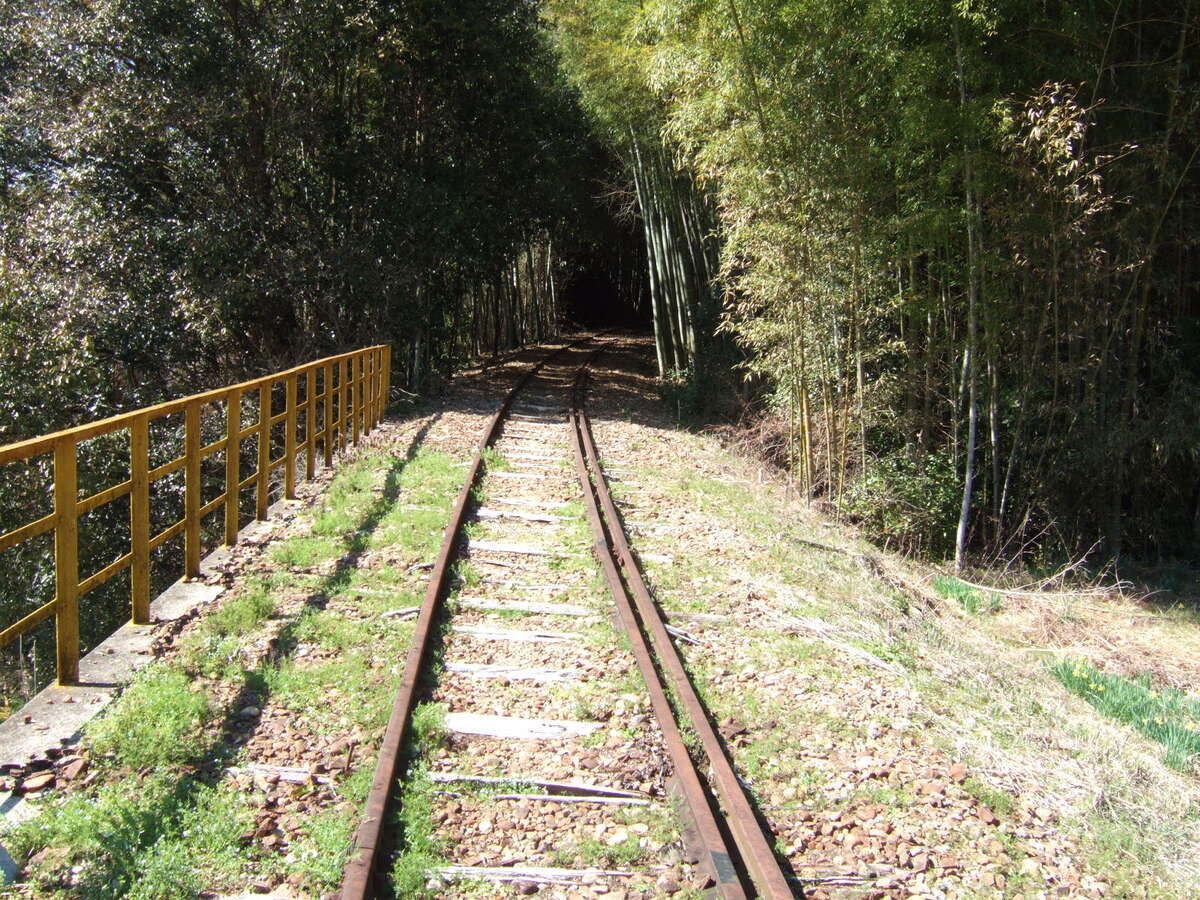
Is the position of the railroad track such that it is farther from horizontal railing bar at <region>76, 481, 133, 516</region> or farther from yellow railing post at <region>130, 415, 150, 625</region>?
horizontal railing bar at <region>76, 481, 133, 516</region>

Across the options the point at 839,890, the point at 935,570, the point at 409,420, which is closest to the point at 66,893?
the point at 839,890

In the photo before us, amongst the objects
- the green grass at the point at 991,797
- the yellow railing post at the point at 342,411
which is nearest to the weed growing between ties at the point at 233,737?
the green grass at the point at 991,797

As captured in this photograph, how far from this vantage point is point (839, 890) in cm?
294

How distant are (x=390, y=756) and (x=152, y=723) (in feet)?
3.31

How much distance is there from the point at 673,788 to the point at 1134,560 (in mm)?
8683

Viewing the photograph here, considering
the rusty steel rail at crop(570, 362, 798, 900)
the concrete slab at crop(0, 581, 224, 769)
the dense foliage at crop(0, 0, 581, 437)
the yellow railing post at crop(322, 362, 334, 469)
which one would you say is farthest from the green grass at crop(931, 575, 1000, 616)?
the dense foliage at crop(0, 0, 581, 437)

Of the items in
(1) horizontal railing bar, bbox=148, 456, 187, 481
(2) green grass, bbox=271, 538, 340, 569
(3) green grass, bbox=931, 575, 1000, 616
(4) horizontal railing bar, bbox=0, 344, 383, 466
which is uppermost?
(4) horizontal railing bar, bbox=0, 344, 383, 466

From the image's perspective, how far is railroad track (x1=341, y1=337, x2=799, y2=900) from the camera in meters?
2.92

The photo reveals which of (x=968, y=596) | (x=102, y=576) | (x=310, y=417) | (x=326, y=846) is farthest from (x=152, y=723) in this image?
(x=968, y=596)

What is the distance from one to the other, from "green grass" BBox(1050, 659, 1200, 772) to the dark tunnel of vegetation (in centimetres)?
331

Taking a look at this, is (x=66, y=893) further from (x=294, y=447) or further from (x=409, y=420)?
(x=409, y=420)

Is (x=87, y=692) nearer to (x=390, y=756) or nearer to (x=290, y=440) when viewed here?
(x=390, y=756)

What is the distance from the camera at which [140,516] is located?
4480 mm

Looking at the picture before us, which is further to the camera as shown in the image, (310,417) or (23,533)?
(310,417)
